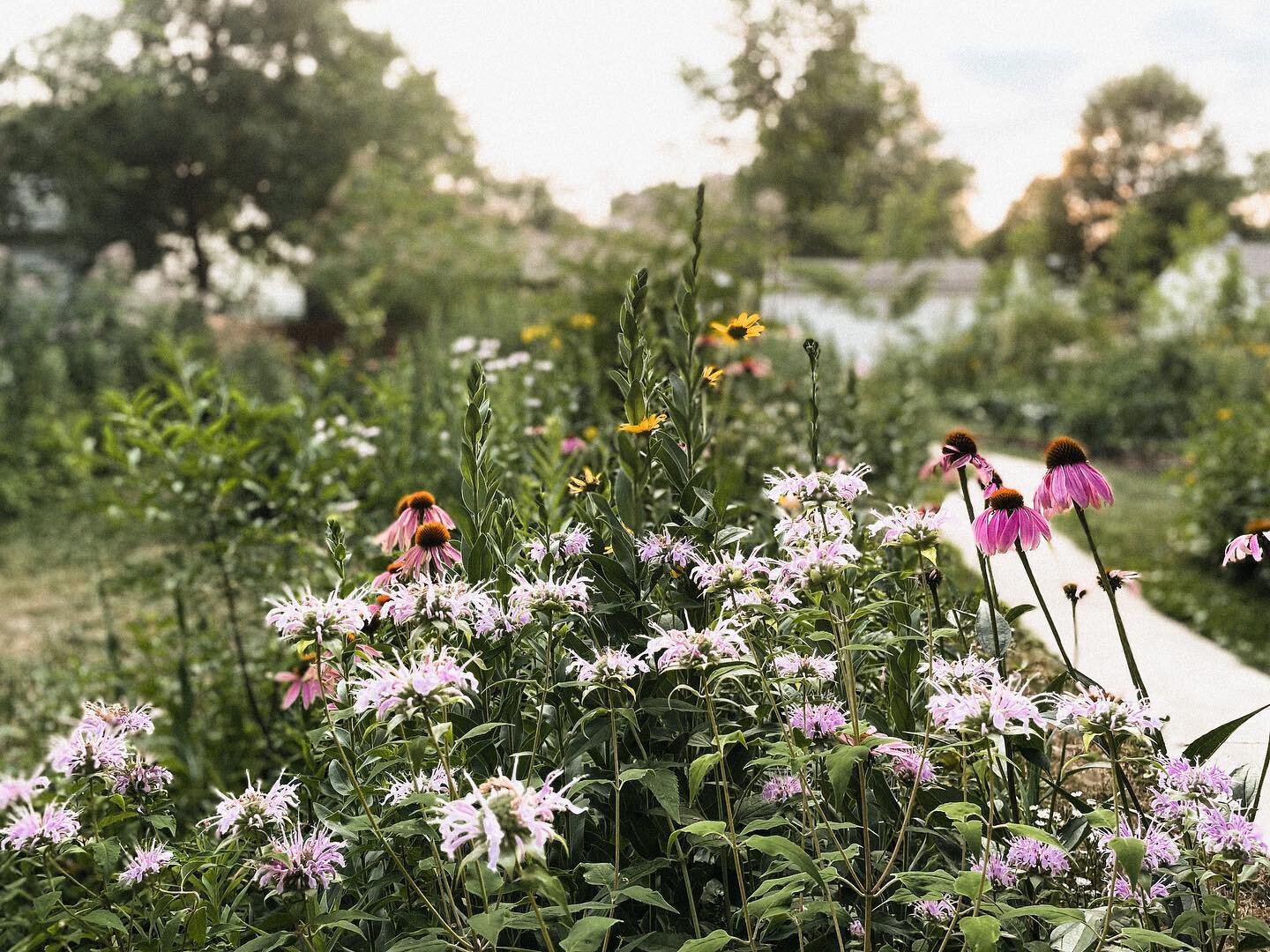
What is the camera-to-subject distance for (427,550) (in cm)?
146

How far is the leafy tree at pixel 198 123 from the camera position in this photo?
15.6m

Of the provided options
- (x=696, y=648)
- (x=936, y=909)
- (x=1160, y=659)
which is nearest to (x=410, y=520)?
(x=696, y=648)

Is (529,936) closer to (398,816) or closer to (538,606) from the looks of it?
(398,816)

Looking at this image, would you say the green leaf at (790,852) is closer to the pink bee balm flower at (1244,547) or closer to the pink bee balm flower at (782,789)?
the pink bee balm flower at (782,789)

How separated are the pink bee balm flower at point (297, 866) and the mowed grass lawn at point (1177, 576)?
398 cm

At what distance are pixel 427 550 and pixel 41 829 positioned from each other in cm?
60

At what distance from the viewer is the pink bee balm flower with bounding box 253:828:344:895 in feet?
3.78

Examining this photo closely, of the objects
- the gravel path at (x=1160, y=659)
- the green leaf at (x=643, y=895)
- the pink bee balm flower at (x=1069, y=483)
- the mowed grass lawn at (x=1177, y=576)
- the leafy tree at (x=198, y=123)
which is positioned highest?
the leafy tree at (x=198, y=123)

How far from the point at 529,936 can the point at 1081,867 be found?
790mm

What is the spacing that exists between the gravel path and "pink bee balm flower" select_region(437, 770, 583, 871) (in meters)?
1.28

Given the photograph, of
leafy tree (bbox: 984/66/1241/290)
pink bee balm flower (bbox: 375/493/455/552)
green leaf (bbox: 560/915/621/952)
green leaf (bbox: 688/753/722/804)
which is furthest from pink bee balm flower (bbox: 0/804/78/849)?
leafy tree (bbox: 984/66/1241/290)

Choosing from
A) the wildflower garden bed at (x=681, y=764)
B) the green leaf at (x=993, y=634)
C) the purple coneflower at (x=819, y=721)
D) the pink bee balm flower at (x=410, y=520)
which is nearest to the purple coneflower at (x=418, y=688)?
the wildflower garden bed at (x=681, y=764)

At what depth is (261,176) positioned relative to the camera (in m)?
17.9

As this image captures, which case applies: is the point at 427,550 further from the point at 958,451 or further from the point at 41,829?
the point at 958,451
